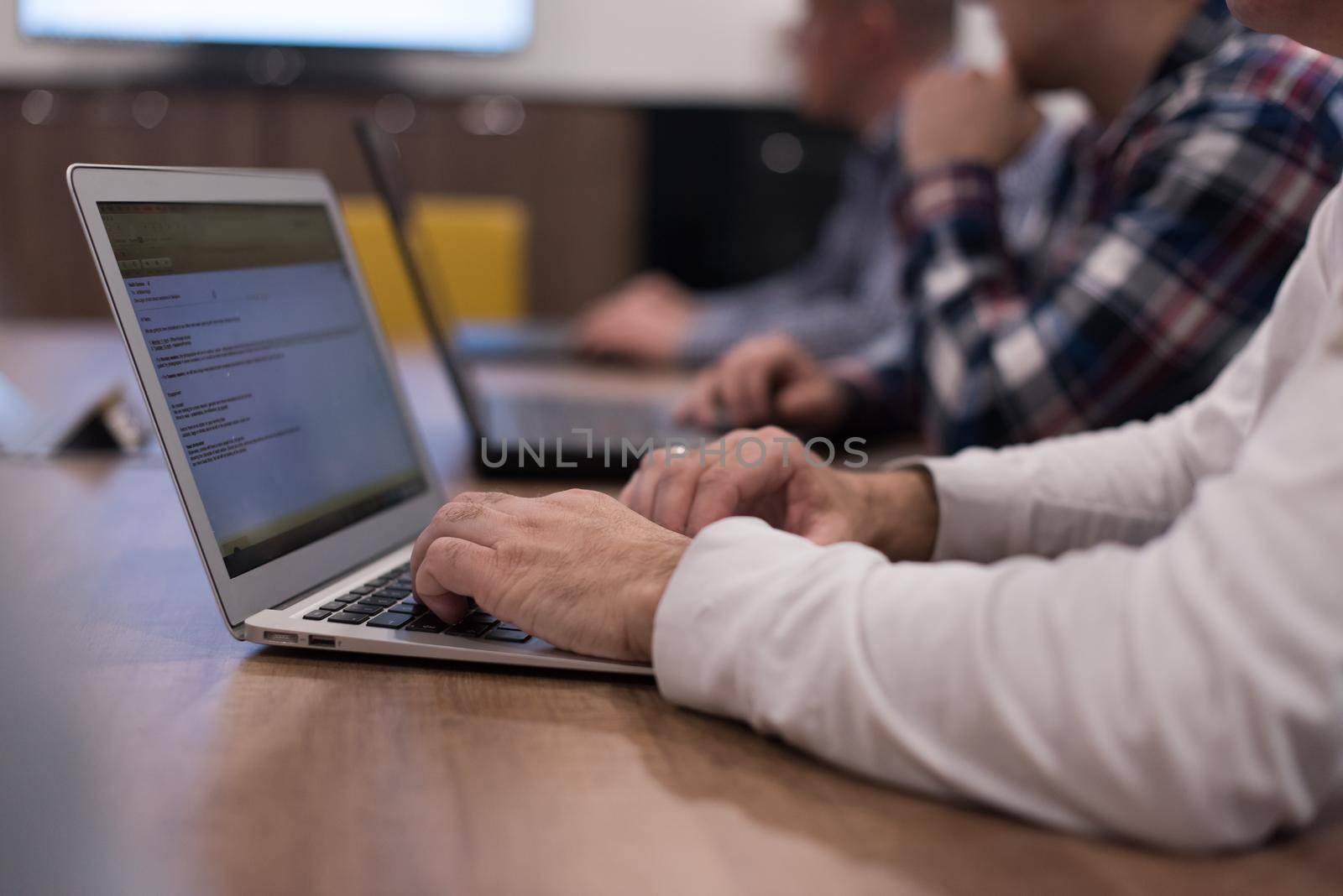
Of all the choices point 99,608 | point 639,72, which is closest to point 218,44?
point 639,72

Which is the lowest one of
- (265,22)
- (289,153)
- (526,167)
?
(526,167)

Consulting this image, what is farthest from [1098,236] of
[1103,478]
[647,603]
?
[647,603]

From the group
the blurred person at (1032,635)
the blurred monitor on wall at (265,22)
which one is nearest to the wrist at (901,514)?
the blurred person at (1032,635)

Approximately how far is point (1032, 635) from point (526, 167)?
361 centimetres

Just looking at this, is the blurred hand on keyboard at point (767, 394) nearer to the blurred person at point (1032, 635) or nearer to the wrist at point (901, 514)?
the wrist at point (901, 514)

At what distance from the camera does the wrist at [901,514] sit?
0.77 meters

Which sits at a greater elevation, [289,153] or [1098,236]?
[289,153]

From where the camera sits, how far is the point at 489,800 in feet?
1.49

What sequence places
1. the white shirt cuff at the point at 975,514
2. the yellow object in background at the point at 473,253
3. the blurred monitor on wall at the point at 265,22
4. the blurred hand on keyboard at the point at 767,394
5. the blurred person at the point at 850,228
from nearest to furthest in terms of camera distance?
the white shirt cuff at the point at 975,514 < the blurred hand on keyboard at the point at 767,394 < the blurred person at the point at 850,228 < the yellow object in background at the point at 473,253 < the blurred monitor on wall at the point at 265,22

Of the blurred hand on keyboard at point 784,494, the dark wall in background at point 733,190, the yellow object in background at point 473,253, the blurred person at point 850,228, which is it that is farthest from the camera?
the dark wall in background at point 733,190

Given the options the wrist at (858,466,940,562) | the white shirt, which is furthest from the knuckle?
the wrist at (858,466,940,562)

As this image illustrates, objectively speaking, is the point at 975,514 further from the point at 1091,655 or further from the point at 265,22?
the point at 265,22

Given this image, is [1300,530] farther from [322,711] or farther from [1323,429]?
[322,711]

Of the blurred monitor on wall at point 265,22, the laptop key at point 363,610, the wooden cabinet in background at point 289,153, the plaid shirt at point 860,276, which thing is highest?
the blurred monitor on wall at point 265,22
